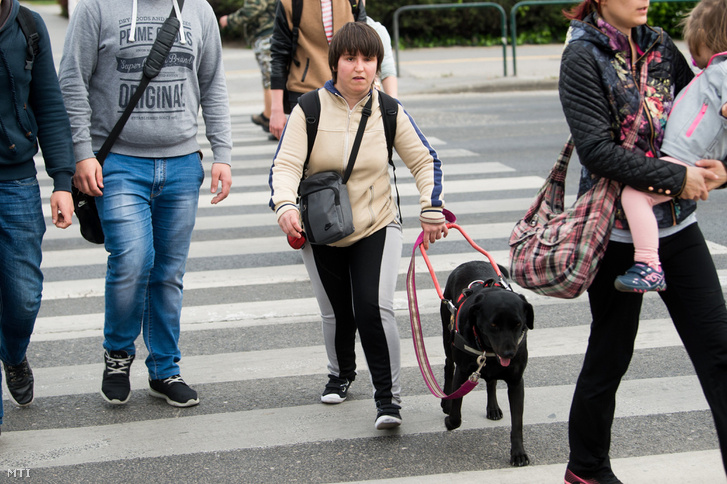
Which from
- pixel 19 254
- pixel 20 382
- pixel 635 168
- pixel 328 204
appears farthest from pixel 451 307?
pixel 20 382

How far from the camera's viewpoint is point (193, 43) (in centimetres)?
403

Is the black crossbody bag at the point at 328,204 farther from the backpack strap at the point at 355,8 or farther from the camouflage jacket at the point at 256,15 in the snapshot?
the camouflage jacket at the point at 256,15

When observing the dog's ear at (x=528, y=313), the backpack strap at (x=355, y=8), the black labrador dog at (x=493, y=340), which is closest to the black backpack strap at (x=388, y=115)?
the black labrador dog at (x=493, y=340)

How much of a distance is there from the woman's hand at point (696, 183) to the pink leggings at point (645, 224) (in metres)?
0.05

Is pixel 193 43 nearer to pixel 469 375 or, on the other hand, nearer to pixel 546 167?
pixel 469 375

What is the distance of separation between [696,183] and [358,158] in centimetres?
145

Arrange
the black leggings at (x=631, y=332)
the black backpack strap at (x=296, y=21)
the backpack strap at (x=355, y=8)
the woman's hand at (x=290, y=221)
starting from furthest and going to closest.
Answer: the backpack strap at (x=355, y=8)
the black backpack strap at (x=296, y=21)
the woman's hand at (x=290, y=221)
the black leggings at (x=631, y=332)

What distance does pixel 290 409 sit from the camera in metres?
4.16

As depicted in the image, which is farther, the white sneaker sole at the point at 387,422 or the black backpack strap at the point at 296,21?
the black backpack strap at the point at 296,21

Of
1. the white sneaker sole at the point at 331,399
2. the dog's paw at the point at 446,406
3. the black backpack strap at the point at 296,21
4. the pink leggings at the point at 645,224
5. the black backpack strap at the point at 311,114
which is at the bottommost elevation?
the white sneaker sole at the point at 331,399

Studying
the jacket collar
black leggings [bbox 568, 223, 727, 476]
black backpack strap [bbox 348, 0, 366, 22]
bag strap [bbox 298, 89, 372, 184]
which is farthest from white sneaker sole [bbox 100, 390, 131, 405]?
black backpack strap [bbox 348, 0, 366, 22]

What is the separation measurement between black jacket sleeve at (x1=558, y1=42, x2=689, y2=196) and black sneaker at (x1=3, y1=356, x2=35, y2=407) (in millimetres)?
2704

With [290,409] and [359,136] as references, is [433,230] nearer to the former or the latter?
[359,136]

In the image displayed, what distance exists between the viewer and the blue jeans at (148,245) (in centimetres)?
392
